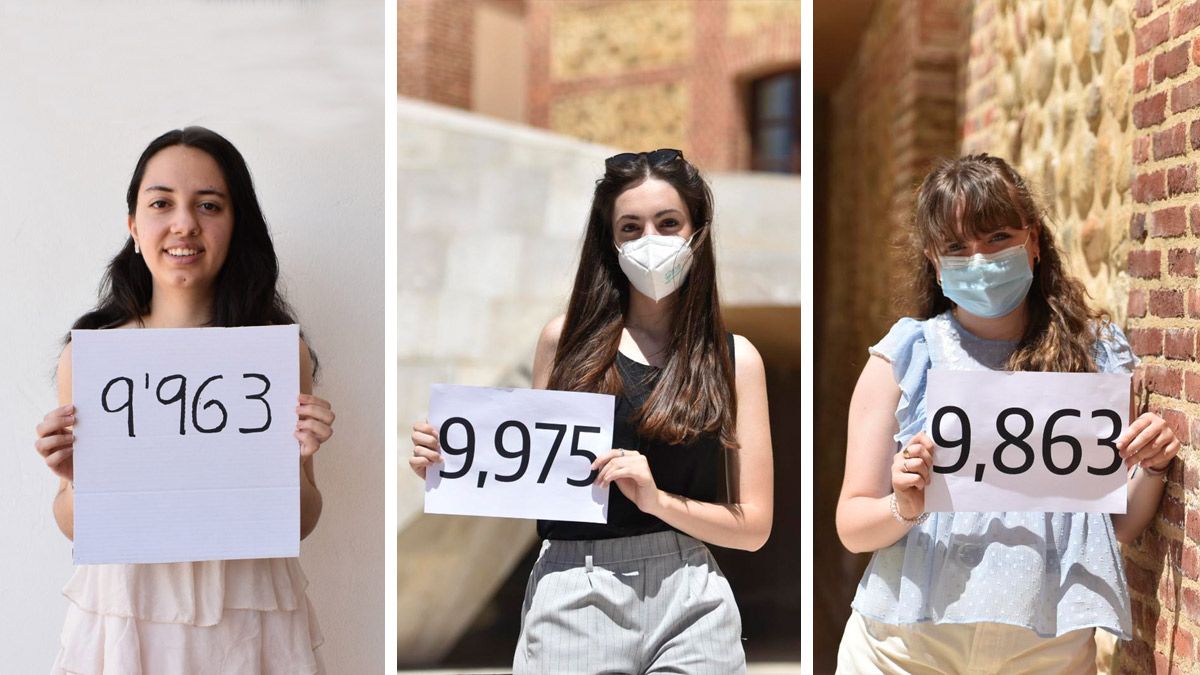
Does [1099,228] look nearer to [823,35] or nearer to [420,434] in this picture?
[420,434]

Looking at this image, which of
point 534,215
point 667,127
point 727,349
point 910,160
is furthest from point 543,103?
point 727,349

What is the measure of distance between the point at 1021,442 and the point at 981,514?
0.20m

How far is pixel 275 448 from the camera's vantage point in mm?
2443

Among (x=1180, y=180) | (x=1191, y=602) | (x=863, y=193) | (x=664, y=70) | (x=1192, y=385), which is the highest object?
(x=664, y=70)

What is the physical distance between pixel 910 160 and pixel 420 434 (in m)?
3.92

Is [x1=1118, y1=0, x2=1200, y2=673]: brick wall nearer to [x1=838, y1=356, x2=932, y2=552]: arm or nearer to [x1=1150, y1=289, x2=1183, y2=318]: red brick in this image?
[x1=1150, y1=289, x2=1183, y2=318]: red brick

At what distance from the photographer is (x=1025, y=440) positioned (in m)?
2.24

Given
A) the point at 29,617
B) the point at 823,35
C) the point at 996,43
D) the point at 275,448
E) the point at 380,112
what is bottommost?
the point at 29,617

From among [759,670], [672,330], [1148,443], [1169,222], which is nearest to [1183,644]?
[1148,443]

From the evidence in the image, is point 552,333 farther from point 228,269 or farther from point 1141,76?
point 1141,76

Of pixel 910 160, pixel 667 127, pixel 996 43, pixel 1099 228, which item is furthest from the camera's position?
pixel 667 127

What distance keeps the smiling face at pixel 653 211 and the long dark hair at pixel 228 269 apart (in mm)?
918

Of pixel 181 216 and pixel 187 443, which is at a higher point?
pixel 181 216

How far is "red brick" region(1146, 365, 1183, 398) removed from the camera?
2.41 metres
